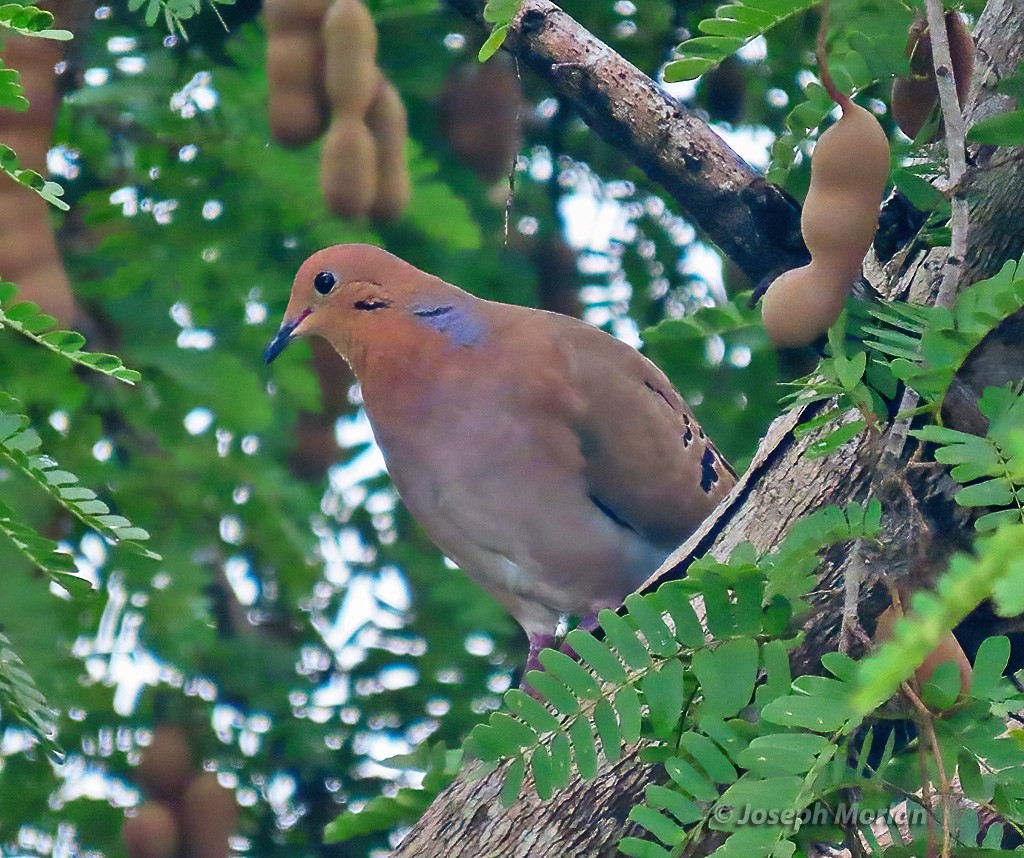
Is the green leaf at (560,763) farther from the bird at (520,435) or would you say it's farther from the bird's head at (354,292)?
the bird's head at (354,292)

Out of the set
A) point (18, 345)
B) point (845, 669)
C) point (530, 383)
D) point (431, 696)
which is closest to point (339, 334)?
point (530, 383)

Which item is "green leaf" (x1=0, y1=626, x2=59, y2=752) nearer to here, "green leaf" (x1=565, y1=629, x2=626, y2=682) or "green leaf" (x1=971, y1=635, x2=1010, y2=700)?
"green leaf" (x1=565, y1=629, x2=626, y2=682)

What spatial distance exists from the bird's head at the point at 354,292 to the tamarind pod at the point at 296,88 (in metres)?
0.26

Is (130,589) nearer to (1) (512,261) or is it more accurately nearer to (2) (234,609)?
(2) (234,609)

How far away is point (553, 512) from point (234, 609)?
109 centimetres

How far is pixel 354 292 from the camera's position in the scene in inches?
98.2

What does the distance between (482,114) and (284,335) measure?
29.1 inches

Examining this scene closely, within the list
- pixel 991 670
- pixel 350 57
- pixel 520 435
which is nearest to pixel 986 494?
pixel 991 670

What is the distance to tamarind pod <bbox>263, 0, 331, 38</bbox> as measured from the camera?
2.52 metres

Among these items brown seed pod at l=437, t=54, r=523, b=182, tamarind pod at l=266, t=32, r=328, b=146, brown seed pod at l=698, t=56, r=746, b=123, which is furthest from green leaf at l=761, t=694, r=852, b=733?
brown seed pod at l=698, t=56, r=746, b=123

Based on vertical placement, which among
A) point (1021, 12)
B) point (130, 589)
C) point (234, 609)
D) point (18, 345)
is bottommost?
point (234, 609)

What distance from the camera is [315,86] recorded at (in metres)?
2.60

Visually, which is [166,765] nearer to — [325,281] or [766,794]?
[325,281]

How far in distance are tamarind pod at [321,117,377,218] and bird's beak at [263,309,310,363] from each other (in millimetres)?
235
